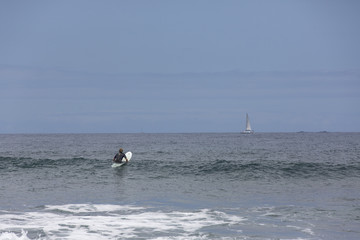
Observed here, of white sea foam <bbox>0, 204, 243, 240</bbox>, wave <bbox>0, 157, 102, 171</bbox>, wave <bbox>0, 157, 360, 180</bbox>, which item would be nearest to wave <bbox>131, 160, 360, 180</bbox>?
wave <bbox>0, 157, 360, 180</bbox>

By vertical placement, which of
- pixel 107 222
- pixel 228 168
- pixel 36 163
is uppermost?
pixel 228 168

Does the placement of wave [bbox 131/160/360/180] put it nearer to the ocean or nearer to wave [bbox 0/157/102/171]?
the ocean

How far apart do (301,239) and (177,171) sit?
1980 centimetres

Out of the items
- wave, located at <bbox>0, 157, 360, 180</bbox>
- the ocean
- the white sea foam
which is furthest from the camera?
wave, located at <bbox>0, 157, 360, 180</bbox>

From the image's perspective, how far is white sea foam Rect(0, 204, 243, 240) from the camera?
12.2 meters

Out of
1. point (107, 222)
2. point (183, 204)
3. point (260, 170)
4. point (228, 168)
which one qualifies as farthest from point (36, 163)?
point (107, 222)

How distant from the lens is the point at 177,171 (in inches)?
1218

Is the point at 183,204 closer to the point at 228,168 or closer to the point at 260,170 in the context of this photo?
the point at 260,170

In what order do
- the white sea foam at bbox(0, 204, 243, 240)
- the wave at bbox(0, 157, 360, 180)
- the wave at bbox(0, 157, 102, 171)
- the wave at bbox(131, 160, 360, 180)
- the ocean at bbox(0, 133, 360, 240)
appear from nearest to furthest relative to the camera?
1. the white sea foam at bbox(0, 204, 243, 240)
2. the ocean at bbox(0, 133, 360, 240)
3. the wave at bbox(131, 160, 360, 180)
4. the wave at bbox(0, 157, 360, 180)
5. the wave at bbox(0, 157, 102, 171)

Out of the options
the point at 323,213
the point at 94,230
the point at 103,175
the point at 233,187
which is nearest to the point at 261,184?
the point at 233,187

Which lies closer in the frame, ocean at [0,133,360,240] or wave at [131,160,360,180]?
ocean at [0,133,360,240]

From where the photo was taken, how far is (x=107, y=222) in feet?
45.5

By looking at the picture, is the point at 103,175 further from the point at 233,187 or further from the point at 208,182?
the point at 233,187

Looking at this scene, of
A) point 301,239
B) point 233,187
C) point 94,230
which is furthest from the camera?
point 233,187
